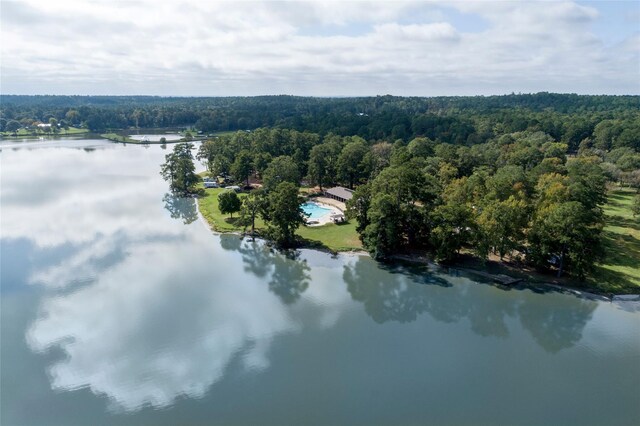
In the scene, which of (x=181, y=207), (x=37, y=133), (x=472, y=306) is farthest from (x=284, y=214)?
(x=37, y=133)

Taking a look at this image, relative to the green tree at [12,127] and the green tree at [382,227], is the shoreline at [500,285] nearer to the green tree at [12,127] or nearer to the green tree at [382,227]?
the green tree at [382,227]

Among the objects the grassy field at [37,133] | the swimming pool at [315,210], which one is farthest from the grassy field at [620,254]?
the grassy field at [37,133]

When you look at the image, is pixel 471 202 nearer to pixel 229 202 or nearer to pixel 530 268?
pixel 530 268

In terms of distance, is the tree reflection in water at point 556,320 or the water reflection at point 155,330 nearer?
the water reflection at point 155,330

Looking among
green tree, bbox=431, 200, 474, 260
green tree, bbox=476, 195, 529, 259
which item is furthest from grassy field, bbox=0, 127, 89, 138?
green tree, bbox=476, 195, 529, 259

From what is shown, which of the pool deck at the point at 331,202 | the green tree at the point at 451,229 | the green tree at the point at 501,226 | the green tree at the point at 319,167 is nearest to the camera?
the green tree at the point at 501,226

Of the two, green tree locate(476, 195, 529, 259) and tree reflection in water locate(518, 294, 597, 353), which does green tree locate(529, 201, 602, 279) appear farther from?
tree reflection in water locate(518, 294, 597, 353)

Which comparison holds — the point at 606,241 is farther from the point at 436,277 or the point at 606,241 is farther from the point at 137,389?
the point at 137,389
